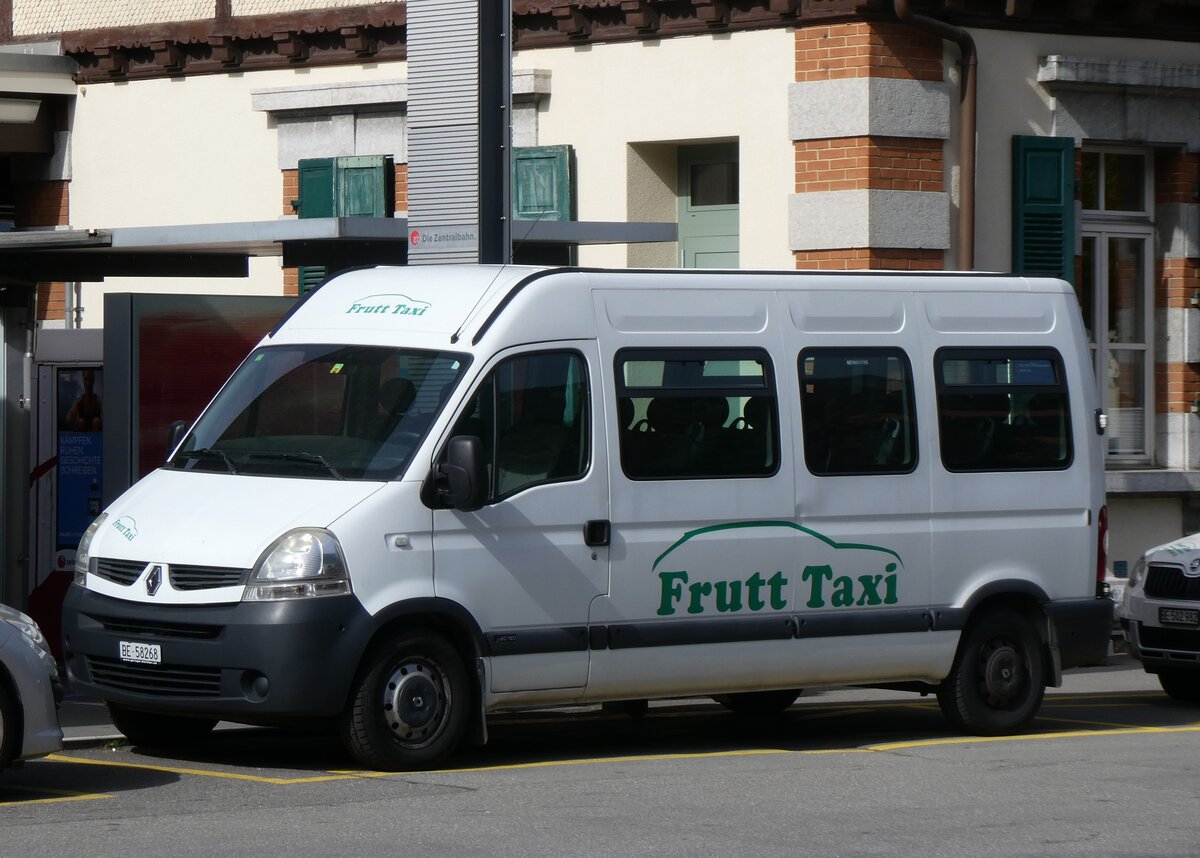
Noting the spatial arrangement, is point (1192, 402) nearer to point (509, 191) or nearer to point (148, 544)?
point (509, 191)

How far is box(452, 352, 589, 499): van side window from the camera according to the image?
10000 mm

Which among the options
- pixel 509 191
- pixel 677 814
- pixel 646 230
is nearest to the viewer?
pixel 677 814

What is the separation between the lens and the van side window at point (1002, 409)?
1151 centimetres

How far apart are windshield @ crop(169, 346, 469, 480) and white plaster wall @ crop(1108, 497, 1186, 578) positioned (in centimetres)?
907

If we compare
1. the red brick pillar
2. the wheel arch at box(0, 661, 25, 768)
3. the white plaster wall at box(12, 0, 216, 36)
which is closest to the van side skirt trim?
the wheel arch at box(0, 661, 25, 768)

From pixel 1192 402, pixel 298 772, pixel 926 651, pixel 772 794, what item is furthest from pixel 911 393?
pixel 1192 402

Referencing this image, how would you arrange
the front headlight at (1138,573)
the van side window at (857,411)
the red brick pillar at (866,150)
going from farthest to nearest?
the red brick pillar at (866,150)
the front headlight at (1138,573)
the van side window at (857,411)

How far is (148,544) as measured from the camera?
9.67 meters

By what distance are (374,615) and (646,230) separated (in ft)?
17.9

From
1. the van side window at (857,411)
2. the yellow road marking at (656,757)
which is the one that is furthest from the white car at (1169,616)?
the van side window at (857,411)

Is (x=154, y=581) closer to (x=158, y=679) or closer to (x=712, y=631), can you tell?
(x=158, y=679)

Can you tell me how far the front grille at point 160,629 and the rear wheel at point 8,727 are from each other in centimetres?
85

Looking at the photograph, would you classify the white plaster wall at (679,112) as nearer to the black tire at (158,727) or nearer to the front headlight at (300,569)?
the black tire at (158,727)

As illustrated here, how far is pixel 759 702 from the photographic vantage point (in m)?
12.5
